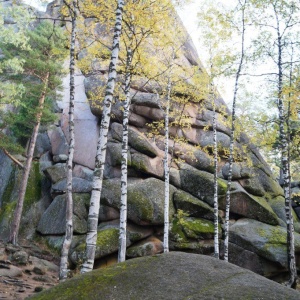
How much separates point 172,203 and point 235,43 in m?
9.41

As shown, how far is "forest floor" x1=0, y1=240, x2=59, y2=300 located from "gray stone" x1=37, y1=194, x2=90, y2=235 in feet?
4.99

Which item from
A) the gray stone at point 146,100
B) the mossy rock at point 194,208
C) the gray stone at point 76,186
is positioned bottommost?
the mossy rock at point 194,208

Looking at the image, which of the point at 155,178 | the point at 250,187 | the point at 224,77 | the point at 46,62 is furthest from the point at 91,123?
the point at 250,187

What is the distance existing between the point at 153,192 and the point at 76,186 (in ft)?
15.7

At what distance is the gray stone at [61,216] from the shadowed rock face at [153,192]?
0.18 feet

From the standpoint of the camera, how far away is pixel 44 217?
17.8 meters

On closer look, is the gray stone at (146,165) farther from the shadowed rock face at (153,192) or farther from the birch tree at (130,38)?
the birch tree at (130,38)

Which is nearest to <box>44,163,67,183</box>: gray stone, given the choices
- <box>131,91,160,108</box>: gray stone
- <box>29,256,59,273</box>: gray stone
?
<box>29,256,59,273</box>: gray stone

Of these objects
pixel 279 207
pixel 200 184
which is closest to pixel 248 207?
pixel 279 207

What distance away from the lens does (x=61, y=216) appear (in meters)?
Answer: 17.0

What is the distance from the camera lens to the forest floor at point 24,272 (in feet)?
29.6

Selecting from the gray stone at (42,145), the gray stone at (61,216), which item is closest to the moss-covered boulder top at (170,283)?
the gray stone at (61,216)

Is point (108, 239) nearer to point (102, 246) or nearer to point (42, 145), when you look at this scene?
point (102, 246)

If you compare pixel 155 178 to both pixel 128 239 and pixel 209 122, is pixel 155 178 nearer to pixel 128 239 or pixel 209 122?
pixel 128 239
